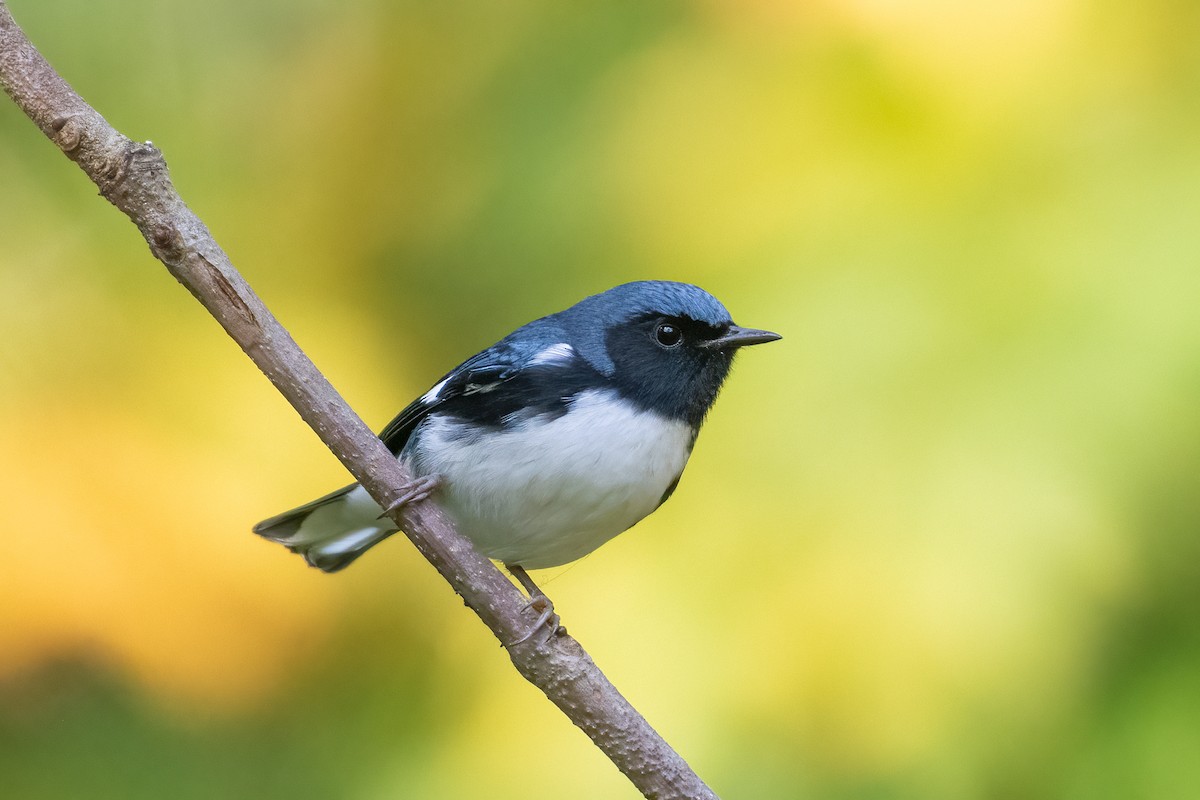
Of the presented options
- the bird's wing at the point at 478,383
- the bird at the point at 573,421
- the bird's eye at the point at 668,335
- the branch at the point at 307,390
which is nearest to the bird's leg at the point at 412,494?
the branch at the point at 307,390

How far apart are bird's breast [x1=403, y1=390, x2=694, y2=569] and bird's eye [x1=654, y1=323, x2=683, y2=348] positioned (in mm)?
134

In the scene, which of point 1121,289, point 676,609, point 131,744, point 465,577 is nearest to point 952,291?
point 1121,289

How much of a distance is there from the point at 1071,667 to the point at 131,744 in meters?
1.93

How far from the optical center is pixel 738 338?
1.84 m

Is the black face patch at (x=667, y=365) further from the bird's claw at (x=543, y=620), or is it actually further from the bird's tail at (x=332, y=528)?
the bird's tail at (x=332, y=528)

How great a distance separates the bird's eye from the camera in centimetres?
186

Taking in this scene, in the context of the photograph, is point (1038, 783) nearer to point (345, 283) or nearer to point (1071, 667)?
point (1071, 667)

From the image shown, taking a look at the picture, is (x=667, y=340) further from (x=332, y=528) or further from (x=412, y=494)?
(x=332, y=528)

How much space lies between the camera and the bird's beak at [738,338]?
1824mm

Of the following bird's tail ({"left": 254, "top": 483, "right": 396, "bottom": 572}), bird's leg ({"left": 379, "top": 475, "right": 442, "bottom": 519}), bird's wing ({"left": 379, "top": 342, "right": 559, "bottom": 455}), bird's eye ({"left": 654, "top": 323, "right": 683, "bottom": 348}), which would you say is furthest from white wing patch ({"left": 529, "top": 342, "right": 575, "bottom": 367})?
bird's tail ({"left": 254, "top": 483, "right": 396, "bottom": 572})

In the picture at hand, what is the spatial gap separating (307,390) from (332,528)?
27.6 inches

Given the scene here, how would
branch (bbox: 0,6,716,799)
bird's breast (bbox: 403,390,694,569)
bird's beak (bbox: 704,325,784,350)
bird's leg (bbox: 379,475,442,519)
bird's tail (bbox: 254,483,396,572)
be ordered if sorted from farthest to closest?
bird's tail (bbox: 254,483,396,572) → bird's beak (bbox: 704,325,784,350) → bird's breast (bbox: 403,390,694,569) → bird's leg (bbox: 379,475,442,519) → branch (bbox: 0,6,716,799)

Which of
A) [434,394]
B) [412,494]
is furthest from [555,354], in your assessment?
[412,494]

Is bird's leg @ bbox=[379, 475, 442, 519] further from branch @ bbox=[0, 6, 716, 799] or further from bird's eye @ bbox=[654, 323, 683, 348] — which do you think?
bird's eye @ bbox=[654, 323, 683, 348]
